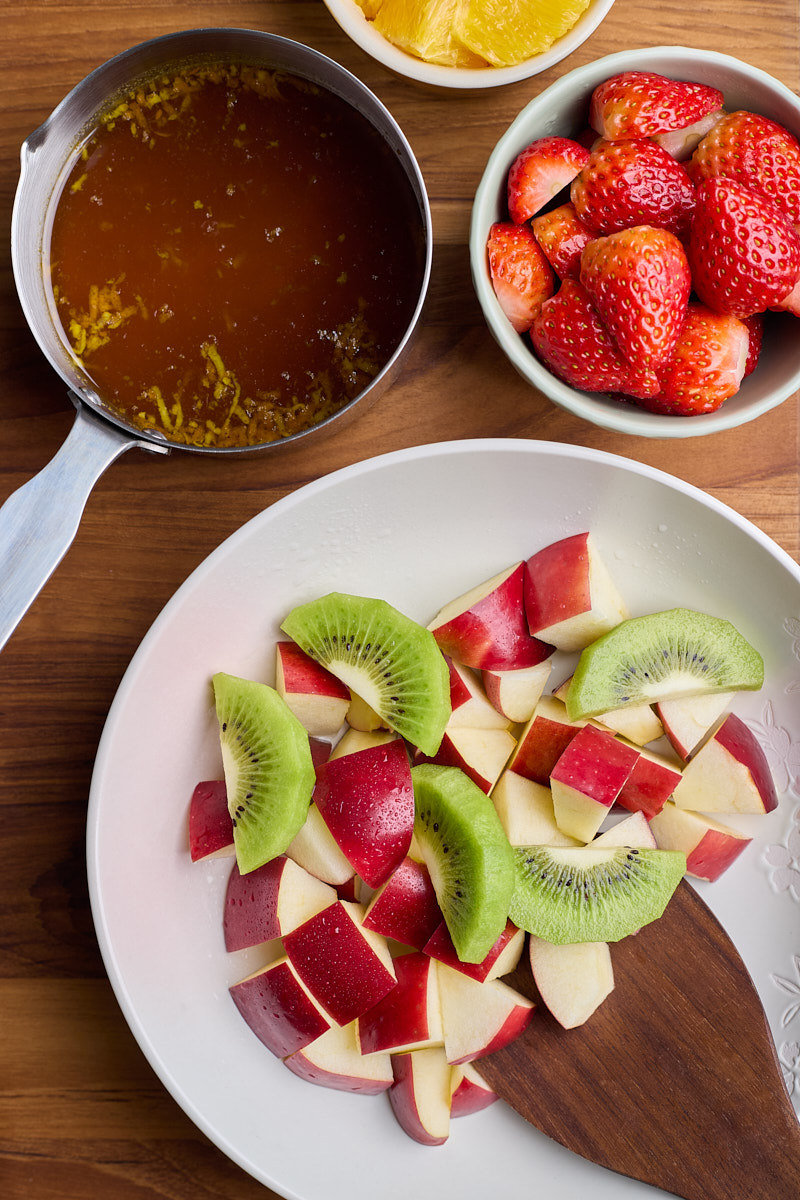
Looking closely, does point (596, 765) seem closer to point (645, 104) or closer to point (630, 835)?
point (630, 835)

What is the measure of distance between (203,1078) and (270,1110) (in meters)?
0.10

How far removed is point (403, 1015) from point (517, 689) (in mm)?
423

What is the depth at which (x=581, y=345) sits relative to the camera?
961 millimetres

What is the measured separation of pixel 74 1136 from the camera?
1.19 m

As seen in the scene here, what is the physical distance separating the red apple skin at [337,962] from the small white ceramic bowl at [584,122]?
659 millimetres

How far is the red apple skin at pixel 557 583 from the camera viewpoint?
109 cm

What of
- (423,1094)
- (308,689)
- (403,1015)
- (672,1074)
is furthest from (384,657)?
(672,1074)

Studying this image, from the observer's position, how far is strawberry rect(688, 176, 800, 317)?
90cm

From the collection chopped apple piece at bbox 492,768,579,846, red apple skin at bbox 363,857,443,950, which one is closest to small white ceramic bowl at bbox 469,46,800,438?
chopped apple piece at bbox 492,768,579,846

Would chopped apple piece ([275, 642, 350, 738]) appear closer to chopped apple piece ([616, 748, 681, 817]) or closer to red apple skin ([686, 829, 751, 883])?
chopped apple piece ([616, 748, 681, 817])

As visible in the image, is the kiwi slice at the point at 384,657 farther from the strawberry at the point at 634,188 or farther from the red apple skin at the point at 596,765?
the strawberry at the point at 634,188

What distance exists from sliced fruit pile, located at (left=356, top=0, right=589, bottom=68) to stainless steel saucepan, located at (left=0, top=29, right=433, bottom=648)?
0.08m

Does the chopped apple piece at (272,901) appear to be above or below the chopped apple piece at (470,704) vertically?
below

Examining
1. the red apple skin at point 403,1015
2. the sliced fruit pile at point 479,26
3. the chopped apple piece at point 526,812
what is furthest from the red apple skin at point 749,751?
the sliced fruit pile at point 479,26
